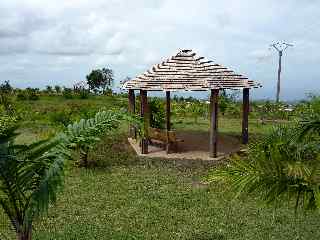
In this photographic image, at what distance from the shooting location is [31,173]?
428 cm

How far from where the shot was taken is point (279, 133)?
3.82 meters

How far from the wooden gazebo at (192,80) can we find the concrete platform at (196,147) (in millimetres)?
361

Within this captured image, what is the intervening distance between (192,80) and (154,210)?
19.3ft

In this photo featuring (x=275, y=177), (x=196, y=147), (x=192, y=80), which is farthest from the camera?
(x=196, y=147)

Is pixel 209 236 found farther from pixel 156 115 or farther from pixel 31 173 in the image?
pixel 156 115

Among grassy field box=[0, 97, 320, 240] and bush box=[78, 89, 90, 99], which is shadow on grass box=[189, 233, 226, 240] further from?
bush box=[78, 89, 90, 99]

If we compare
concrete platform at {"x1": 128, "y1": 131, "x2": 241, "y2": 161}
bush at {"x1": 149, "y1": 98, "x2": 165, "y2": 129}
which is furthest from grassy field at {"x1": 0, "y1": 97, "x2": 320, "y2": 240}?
bush at {"x1": 149, "y1": 98, "x2": 165, "y2": 129}

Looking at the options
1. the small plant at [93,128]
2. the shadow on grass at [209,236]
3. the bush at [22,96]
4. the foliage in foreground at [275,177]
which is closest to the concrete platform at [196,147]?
the shadow on grass at [209,236]

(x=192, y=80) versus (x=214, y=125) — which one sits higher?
(x=192, y=80)

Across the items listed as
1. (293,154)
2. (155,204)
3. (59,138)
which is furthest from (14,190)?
(155,204)

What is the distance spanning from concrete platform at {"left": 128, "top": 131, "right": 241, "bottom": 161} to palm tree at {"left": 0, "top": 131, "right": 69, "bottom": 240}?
29.3 ft

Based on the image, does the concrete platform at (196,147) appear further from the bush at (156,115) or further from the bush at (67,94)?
the bush at (67,94)

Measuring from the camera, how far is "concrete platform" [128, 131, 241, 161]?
13555mm

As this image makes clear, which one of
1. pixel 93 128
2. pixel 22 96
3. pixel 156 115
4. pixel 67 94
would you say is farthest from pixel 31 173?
pixel 67 94
